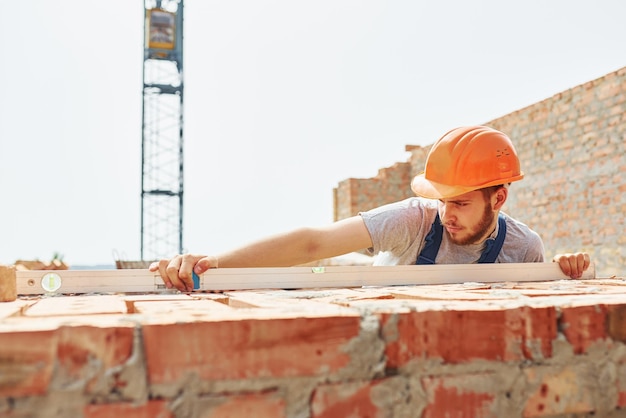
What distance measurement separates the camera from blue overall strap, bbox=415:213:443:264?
3129 mm

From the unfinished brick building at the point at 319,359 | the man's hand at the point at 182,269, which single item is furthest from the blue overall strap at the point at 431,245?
the unfinished brick building at the point at 319,359

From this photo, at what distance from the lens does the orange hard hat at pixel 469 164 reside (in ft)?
9.85

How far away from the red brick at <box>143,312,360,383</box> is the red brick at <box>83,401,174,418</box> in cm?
4

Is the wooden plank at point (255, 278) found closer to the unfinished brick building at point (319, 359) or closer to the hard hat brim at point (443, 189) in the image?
the unfinished brick building at point (319, 359)

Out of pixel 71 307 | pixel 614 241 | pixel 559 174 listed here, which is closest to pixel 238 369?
pixel 71 307

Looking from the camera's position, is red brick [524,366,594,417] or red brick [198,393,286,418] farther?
red brick [524,366,594,417]

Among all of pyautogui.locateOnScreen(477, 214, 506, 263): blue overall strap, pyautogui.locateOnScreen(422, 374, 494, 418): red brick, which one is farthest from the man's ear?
pyautogui.locateOnScreen(422, 374, 494, 418): red brick

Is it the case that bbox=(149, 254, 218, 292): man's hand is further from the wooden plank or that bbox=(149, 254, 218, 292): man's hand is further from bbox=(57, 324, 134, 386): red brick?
bbox=(57, 324, 134, 386): red brick

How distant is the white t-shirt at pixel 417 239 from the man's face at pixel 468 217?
86mm

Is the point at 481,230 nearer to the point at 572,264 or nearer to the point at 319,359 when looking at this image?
the point at 572,264

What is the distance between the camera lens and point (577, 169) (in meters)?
9.27

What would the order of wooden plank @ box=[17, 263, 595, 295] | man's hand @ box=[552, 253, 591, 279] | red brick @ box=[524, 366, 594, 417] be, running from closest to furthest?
1. red brick @ box=[524, 366, 594, 417]
2. wooden plank @ box=[17, 263, 595, 295]
3. man's hand @ box=[552, 253, 591, 279]

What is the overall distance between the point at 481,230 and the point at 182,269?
172 cm

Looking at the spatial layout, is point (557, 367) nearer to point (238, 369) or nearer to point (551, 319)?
point (551, 319)
